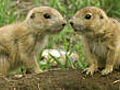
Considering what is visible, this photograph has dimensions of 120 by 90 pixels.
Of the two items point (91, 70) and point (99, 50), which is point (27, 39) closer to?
point (91, 70)

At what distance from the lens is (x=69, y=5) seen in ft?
46.6

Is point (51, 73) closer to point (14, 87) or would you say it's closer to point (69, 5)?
point (14, 87)

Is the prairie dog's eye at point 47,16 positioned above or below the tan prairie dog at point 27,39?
above

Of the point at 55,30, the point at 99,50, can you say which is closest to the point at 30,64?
the point at 55,30

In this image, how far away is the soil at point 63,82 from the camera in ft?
24.5

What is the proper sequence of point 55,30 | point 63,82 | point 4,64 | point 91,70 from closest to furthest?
point 63,82, point 91,70, point 55,30, point 4,64

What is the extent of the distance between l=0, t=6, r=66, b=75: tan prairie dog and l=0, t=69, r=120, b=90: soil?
1.14 m

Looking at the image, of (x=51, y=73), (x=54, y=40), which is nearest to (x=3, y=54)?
(x=51, y=73)

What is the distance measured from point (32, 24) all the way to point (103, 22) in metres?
1.83

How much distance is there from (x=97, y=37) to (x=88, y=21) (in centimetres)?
36

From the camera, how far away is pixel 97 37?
7.82m

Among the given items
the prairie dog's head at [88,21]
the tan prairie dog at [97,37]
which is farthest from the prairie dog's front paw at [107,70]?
the prairie dog's head at [88,21]

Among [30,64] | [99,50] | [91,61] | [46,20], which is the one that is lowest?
[30,64]

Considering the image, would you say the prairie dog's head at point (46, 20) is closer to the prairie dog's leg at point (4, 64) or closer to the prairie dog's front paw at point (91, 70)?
the prairie dog's leg at point (4, 64)
